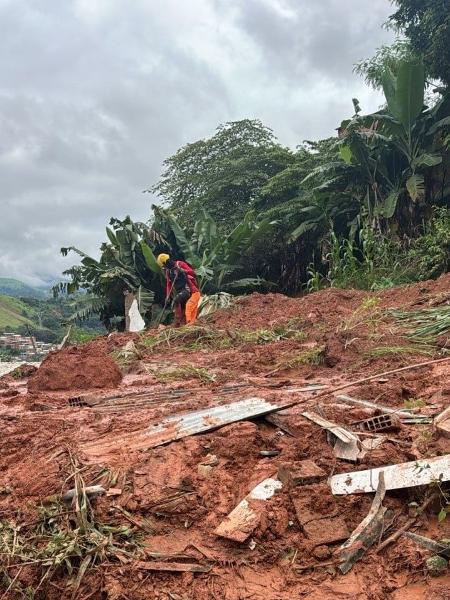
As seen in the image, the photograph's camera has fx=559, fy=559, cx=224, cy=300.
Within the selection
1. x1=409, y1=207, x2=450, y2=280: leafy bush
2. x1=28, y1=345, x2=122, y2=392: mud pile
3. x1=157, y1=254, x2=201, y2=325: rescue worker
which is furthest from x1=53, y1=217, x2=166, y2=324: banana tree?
x1=28, y1=345, x2=122, y2=392: mud pile

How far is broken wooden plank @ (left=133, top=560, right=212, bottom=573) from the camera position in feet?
7.72

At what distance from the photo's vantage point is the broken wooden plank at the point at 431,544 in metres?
2.21

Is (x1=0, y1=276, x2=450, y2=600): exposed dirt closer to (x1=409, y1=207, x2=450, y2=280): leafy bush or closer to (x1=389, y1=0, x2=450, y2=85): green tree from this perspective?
(x1=409, y1=207, x2=450, y2=280): leafy bush

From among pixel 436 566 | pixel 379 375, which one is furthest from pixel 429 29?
pixel 436 566

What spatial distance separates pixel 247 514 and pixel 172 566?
0.41 m

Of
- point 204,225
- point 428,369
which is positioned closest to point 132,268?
point 204,225

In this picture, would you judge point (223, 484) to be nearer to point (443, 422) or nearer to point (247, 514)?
point (247, 514)

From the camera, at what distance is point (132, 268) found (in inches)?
597

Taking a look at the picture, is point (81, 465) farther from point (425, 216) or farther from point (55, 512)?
point (425, 216)

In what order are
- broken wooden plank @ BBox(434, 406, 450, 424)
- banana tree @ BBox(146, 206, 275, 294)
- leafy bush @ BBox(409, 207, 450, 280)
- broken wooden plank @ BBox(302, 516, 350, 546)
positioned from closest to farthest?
broken wooden plank @ BBox(302, 516, 350, 546), broken wooden plank @ BBox(434, 406, 450, 424), leafy bush @ BBox(409, 207, 450, 280), banana tree @ BBox(146, 206, 275, 294)

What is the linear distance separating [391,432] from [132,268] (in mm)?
12617

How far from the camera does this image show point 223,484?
2855 millimetres

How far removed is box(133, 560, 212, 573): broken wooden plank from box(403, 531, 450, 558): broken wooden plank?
86 cm

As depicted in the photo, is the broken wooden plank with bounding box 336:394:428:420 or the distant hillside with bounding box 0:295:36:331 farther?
the distant hillside with bounding box 0:295:36:331
